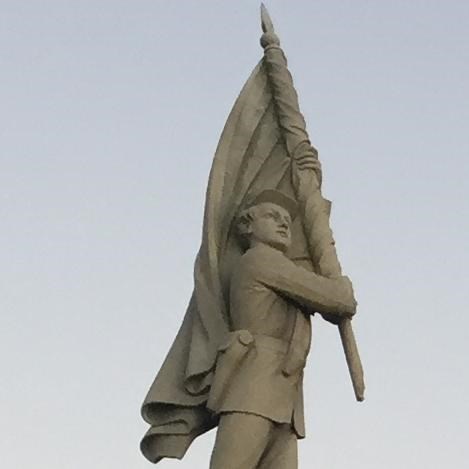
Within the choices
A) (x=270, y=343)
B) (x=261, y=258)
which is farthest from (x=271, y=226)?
(x=270, y=343)

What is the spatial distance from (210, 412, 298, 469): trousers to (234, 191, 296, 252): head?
1172mm

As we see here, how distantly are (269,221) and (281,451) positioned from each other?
4.82 ft

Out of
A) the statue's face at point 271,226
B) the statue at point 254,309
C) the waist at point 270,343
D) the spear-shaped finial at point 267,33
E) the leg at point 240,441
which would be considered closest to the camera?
the leg at point 240,441

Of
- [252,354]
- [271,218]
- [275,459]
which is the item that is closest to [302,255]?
[271,218]

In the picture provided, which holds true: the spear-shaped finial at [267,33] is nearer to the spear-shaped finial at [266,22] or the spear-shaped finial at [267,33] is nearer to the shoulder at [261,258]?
the spear-shaped finial at [266,22]

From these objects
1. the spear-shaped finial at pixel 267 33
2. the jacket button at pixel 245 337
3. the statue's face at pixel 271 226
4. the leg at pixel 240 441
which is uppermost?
the spear-shaped finial at pixel 267 33

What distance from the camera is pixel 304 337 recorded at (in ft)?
25.2

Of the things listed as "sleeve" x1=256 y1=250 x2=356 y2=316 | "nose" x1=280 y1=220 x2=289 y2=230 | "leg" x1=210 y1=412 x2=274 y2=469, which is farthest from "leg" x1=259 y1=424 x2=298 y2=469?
"nose" x1=280 y1=220 x2=289 y2=230

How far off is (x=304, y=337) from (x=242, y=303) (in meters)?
0.44

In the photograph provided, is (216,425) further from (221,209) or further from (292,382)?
(221,209)

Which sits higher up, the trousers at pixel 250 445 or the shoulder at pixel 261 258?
the shoulder at pixel 261 258

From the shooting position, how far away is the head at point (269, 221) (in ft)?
25.8

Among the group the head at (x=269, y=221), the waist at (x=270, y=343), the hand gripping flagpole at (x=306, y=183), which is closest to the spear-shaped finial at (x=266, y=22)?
the hand gripping flagpole at (x=306, y=183)

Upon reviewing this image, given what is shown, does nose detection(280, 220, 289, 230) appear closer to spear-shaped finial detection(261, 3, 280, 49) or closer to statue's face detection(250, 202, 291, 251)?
statue's face detection(250, 202, 291, 251)
